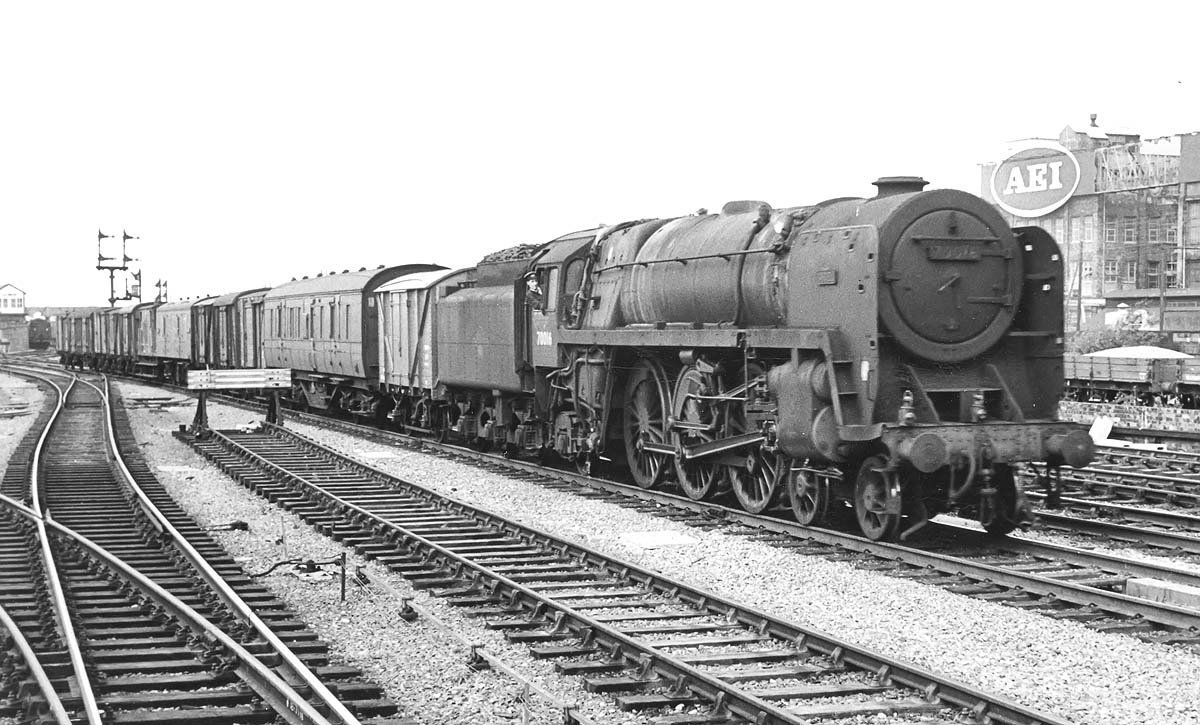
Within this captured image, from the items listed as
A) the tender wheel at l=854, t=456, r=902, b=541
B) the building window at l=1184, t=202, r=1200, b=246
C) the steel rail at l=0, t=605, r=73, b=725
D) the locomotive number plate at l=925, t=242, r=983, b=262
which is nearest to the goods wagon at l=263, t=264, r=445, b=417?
the tender wheel at l=854, t=456, r=902, b=541

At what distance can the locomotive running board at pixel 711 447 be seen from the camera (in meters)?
12.6

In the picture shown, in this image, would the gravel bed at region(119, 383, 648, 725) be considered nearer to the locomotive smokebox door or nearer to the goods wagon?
the locomotive smokebox door

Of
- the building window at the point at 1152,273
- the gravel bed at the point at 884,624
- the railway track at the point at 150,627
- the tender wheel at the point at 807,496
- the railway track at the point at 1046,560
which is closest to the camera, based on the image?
the railway track at the point at 150,627

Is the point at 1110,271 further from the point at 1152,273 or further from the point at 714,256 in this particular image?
the point at 714,256

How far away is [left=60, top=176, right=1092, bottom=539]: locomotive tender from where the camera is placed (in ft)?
36.2

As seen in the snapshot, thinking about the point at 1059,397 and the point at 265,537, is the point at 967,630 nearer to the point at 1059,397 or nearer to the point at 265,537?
the point at 1059,397

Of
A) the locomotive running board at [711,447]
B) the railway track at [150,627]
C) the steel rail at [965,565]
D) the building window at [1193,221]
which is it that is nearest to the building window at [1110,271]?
the building window at [1193,221]

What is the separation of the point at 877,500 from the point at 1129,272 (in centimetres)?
6089

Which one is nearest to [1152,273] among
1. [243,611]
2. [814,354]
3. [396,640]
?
[814,354]

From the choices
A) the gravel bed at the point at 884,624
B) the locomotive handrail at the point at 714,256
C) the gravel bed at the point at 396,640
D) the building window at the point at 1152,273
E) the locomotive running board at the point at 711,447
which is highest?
the building window at the point at 1152,273

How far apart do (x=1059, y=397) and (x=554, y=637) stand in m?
6.36

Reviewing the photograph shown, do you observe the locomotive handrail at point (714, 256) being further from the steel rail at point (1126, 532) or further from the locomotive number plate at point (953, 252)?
the steel rail at point (1126, 532)

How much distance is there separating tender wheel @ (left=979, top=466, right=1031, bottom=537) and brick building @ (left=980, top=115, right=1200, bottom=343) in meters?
40.4

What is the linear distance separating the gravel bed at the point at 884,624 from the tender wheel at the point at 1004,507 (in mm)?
1713
